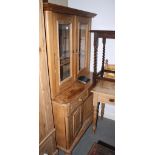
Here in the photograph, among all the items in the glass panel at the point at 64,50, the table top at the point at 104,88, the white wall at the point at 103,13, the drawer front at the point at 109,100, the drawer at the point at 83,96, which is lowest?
the drawer front at the point at 109,100

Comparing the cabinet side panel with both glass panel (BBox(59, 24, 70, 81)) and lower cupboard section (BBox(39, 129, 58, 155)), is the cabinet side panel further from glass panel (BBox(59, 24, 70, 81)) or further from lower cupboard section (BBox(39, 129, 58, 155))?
glass panel (BBox(59, 24, 70, 81))

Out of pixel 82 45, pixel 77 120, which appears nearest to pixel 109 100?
pixel 77 120

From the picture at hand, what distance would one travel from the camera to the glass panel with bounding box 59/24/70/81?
1748 millimetres

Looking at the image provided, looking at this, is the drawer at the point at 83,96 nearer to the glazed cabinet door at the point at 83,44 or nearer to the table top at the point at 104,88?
the table top at the point at 104,88

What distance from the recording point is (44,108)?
161 centimetres

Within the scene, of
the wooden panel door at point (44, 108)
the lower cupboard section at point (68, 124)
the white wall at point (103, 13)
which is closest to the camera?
the wooden panel door at point (44, 108)

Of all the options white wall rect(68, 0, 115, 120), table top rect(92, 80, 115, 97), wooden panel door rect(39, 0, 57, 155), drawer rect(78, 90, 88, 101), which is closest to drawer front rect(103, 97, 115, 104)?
table top rect(92, 80, 115, 97)

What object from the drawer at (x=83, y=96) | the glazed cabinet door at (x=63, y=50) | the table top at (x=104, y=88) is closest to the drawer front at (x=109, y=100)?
the table top at (x=104, y=88)

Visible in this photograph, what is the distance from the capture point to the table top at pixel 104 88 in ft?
6.81

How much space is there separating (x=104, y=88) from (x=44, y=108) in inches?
36.1

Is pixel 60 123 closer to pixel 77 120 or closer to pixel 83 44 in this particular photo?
pixel 77 120
